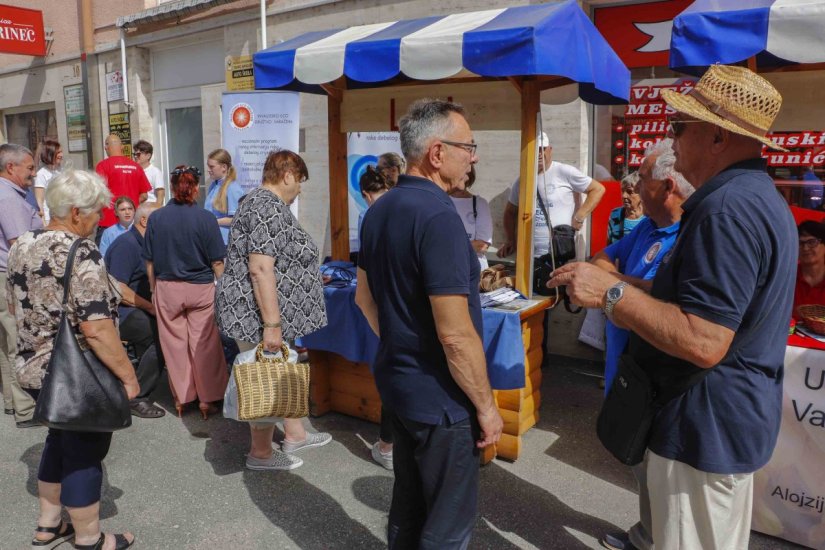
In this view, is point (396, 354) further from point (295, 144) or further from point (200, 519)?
point (295, 144)

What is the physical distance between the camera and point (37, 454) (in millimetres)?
4105

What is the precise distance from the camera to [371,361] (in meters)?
4.10

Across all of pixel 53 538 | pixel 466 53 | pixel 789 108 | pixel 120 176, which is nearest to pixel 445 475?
pixel 53 538

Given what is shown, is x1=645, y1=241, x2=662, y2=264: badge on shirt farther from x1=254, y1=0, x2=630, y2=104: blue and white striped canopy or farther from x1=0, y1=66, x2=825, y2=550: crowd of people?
x1=254, y1=0, x2=630, y2=104: blue and white striped canopy

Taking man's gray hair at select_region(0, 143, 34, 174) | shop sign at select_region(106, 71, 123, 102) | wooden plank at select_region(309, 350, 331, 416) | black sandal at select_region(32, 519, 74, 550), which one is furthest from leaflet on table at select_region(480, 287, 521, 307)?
shop sign at select_region(106, 71, 123, 102)

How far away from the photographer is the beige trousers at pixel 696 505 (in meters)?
1.95

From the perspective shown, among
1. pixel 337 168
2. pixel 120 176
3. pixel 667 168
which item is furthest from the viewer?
pixel 120 176

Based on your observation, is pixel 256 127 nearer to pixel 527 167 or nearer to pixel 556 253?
pixel 556 253

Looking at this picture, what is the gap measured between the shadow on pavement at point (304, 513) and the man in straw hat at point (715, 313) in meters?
1.56

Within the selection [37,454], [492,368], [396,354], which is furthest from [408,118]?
[37,454]

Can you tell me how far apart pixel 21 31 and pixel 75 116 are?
1496 mm

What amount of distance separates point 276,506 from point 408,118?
2.18 metres

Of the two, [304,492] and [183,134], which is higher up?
[183,134]

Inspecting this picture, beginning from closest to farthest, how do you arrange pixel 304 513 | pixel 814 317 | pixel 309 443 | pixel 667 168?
pixel 667 168, pixel 814 317, pixel 304 513, pixel 309 443
